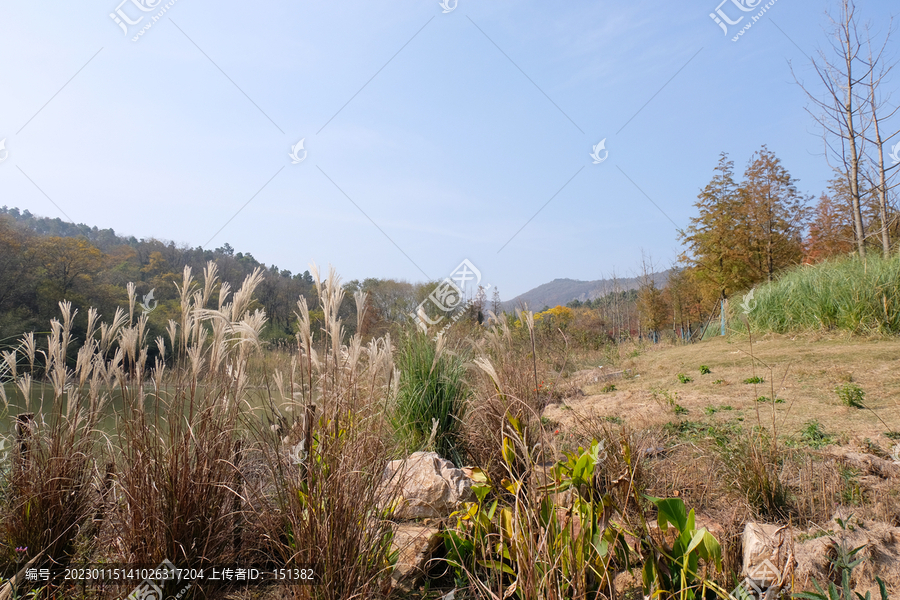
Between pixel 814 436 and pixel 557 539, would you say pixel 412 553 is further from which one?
pixel 814 436

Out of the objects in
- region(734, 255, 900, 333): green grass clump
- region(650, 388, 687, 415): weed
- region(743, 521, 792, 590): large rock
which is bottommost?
region(743, 521, 792, 590): large rock

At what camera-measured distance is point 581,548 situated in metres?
1.63

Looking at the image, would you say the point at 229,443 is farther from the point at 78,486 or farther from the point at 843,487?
the point at 843,487

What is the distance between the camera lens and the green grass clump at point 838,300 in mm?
7215

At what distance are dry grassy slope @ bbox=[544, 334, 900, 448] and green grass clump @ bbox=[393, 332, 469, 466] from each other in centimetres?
101

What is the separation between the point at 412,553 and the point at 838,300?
9083 mm

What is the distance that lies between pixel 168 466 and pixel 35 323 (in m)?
17.3

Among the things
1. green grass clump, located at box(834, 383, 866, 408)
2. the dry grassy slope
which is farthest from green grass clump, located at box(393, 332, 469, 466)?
green grass clump, located at box(834, 383, 866, 408)

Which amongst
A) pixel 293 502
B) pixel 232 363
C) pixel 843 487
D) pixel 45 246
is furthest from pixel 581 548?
pixel 45 246

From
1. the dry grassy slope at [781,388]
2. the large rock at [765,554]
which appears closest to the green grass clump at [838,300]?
the dry grassy slope at [781,388]

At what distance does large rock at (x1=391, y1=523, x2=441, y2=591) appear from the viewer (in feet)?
6.90

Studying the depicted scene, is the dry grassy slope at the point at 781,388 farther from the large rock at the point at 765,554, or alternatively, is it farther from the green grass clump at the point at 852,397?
the large rock at the point at 765,554

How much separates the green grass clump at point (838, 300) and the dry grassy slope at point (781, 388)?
1.61ft

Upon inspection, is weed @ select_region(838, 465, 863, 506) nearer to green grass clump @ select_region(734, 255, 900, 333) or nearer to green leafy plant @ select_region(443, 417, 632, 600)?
green leafy plant @ select_region(443, 417, 632, 600)
